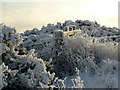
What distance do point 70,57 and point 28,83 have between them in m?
3.30

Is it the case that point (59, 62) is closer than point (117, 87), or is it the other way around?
point (117, 87)

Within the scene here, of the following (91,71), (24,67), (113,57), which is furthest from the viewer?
(113,57)

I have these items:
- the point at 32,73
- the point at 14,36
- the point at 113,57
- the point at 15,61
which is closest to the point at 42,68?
the point at 32,73

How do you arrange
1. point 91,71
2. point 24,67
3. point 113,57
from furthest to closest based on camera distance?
point 113,57 < point 91,71 < point 24,67

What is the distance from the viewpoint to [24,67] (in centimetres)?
1300

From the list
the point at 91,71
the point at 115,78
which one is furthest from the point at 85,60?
the point at 115,78

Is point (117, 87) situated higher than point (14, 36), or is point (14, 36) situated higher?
point (14, 36)

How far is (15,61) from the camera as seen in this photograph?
1329 centimetres

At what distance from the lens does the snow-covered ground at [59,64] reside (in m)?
12.2

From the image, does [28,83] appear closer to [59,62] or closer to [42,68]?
[42,68]

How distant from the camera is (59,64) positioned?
14703mm

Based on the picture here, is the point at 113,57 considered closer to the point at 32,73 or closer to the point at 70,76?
the point at 70,76

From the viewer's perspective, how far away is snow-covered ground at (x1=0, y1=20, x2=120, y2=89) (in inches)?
481

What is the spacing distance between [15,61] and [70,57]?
8.54 ft
